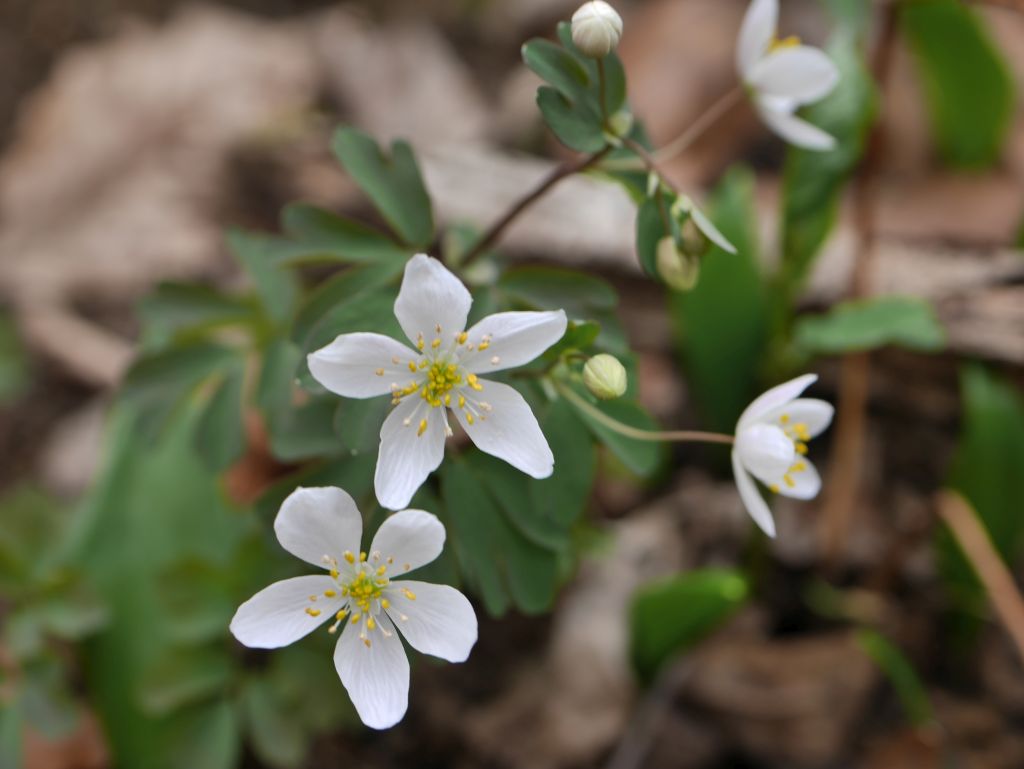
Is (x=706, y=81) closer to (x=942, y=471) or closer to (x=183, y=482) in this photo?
(x=942, y=471)

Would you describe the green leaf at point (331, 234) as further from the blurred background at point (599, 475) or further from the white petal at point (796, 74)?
the white petal at point (796, 74)

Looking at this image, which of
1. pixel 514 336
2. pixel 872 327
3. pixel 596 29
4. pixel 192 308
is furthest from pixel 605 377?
pixel 192 308

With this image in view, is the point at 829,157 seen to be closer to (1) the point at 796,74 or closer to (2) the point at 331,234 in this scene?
(1) the point at 796,74

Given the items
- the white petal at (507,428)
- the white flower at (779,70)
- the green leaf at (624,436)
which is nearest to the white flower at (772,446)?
the green leaf at (624,436)

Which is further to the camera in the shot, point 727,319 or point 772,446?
point 727,319

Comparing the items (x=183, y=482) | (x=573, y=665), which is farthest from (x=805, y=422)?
(x=183, y=482)
